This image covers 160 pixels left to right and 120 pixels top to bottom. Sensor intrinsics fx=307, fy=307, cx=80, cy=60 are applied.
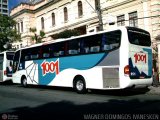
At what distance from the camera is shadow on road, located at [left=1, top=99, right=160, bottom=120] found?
398 inches

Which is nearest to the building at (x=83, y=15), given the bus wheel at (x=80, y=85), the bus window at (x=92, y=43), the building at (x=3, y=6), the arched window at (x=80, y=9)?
the arched window at (x=80, y=9)

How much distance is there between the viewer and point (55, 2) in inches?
1604

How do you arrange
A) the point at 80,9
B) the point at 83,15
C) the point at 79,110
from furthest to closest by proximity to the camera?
the point at 80,9 < the point at 83,15 < the point at 79,110

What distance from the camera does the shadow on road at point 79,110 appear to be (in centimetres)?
1011

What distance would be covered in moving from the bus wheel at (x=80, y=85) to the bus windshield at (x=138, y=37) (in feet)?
12.5

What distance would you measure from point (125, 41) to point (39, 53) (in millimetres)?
7781

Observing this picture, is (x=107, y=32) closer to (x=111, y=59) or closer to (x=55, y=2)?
(x=111, y=59)

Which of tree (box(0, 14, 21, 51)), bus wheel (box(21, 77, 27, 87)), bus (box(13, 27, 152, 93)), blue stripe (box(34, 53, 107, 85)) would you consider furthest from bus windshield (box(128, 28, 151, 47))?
tree (box(0, 14, 21, 51))

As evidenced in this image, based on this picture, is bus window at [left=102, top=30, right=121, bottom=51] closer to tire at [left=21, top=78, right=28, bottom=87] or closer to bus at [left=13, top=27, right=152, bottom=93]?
bus at [left=13, top=27, right=152, bottom=93]

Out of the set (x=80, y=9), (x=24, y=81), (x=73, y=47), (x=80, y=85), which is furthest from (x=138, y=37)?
(x=80, y=9)

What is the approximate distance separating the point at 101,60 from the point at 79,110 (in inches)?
209

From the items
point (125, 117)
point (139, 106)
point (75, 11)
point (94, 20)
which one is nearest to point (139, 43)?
point (139, 106)

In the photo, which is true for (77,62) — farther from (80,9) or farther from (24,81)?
(80,9)

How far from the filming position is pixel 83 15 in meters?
35.7
